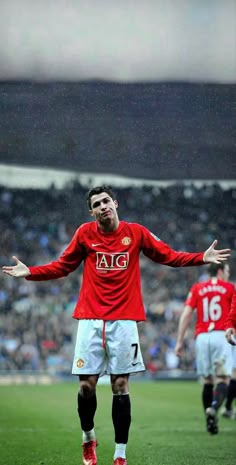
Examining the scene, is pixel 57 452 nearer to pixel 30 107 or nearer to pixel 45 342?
pixel 30 107

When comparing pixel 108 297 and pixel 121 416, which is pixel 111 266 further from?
pixel 121 416

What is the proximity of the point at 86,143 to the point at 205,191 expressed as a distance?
4.21 m

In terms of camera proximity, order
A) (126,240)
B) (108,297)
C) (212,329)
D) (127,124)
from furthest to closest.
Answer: (127,124), (212,329), (126,240), (108,297)

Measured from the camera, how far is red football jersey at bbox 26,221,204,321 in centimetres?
661

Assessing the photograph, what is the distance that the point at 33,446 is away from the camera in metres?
8.47

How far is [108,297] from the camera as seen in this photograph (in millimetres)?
6613

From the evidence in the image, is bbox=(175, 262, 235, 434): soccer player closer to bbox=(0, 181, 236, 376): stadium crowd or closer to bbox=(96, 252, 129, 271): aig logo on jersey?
bbox=(96, 252, 129, 271): aig logo on jersey

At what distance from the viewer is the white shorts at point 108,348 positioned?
6531mm

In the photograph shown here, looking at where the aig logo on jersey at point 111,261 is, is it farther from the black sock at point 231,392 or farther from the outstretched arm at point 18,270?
the black sock at point 231,392

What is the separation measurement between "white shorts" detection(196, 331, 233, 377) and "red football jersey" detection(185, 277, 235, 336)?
0.28 feet

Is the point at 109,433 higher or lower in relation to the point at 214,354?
lower

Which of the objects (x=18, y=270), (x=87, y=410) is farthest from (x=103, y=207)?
(x=87, y=410)

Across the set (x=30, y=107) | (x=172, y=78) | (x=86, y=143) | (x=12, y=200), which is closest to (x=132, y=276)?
(x=172, y=78)

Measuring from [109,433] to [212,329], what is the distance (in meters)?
1.55
